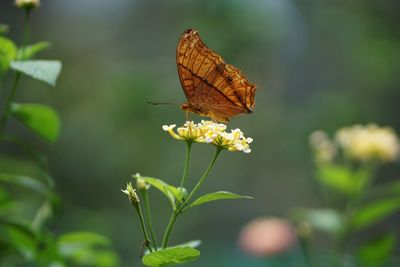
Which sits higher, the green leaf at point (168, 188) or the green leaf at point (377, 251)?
the green leaf at point (377, 251)

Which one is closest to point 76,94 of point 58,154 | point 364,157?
point 58,154

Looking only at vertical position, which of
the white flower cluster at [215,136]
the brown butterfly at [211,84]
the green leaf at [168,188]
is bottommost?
the green leaf at [168,188]

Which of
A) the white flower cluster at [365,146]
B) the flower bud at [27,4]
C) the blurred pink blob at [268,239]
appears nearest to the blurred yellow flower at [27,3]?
the flower bud at [27,4]

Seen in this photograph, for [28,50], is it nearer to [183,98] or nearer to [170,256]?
[170,256]

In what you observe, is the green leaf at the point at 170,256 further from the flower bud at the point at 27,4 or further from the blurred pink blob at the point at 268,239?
the blurred pink blob at the point at 268,239

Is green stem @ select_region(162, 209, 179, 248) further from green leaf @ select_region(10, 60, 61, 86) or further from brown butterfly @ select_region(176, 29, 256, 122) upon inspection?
brown butterfly @ select_region(176, 29, 256, 122)

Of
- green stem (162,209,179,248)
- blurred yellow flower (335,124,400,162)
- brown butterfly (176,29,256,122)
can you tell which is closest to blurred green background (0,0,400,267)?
blurred yellow flower (335,124,400,162)

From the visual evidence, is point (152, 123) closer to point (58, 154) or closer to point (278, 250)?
point (58, 154)
